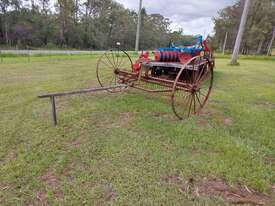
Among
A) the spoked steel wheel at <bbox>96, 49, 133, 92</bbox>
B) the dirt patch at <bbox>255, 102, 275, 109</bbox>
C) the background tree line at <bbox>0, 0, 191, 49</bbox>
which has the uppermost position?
the background tree line at <bbox>0, 0, 191, 49</bbox>

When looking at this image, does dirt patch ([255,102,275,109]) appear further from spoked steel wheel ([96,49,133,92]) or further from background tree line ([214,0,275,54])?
background tree line ([214,0,275,54])

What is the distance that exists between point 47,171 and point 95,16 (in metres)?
39.2

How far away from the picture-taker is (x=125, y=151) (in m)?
2.38

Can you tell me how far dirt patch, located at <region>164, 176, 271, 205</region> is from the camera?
5.63 ft

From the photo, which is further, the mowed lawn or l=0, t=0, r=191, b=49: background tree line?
l=0, t=0, r=191, b=49: background tree line

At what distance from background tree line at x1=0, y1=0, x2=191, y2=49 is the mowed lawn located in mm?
16686

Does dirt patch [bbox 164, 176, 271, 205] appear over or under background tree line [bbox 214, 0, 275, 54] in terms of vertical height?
under

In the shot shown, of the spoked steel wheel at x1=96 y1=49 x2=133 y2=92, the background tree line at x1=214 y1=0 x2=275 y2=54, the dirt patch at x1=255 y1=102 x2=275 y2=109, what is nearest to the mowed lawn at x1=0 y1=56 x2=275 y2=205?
the dirt patch at x1=255 y1=102 x2=275 y2=109

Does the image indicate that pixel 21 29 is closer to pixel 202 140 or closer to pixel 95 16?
pixel 95 16

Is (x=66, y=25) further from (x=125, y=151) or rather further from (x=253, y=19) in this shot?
(x=125, y=151)

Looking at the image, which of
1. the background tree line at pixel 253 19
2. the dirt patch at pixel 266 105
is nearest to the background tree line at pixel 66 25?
the background tree line at pixel 253 19

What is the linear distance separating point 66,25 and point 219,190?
34045 millimetres

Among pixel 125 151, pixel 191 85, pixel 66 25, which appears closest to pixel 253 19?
pixel 66 25

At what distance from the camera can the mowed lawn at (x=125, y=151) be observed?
1746 mm
